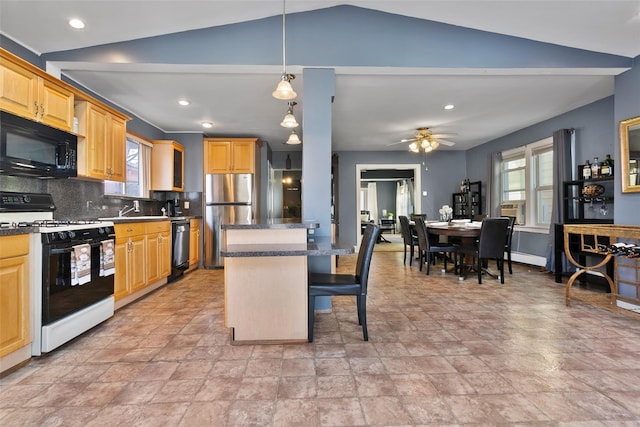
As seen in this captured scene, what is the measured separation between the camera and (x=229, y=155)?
538 centimetres

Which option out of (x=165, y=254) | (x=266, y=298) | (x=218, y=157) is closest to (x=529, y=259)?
(x=266, y=298)

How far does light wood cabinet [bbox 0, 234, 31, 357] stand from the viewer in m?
1.82

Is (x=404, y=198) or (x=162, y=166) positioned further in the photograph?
(x=404, y=198)

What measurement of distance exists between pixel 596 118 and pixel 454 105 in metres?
1.92

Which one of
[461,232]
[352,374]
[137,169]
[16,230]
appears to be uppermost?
[137,169]

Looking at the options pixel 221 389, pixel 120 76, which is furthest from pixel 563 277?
pixel 120 76

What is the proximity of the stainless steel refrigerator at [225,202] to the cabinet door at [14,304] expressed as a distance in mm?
3339

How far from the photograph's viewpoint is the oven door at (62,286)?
81.8 inches

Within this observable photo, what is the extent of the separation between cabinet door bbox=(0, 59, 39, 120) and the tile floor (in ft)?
5.79

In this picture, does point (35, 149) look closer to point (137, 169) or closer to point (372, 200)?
point (137, 169)

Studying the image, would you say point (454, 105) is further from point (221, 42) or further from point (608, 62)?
point (221, 42)

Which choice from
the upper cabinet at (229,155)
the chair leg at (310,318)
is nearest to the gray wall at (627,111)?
the chair leg at (310,318)

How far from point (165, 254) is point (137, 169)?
1.46 m

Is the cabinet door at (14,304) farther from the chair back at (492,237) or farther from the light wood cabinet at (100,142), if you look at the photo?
the chair back at (492,237)
